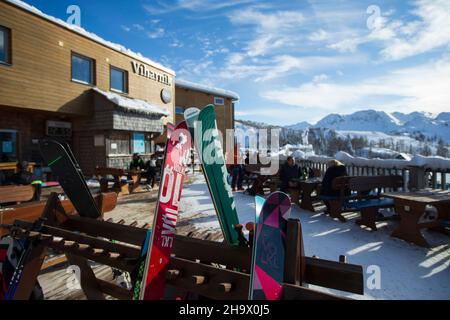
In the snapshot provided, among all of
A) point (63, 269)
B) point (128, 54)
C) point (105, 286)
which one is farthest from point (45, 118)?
point (105, 286)

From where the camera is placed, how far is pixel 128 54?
14375mm

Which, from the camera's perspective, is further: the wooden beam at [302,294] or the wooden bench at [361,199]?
the wooden bench at [361,199]

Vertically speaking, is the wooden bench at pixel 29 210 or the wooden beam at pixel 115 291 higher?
the wooden bench at pixel 29 210

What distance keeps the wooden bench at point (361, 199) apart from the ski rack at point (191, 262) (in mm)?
4210

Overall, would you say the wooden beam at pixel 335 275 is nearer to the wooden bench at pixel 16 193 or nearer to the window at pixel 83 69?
the wooden bench at pixel 16 193

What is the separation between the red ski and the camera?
1415 millimetres

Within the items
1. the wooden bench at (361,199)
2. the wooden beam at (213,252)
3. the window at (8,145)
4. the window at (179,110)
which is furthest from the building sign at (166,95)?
the wooden beam at (213,252)

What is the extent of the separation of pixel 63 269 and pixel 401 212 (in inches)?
209

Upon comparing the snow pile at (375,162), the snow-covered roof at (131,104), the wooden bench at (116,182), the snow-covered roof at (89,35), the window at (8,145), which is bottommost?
the wooden bench at (116,182)

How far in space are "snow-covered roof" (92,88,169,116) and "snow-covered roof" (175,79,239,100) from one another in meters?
6.14

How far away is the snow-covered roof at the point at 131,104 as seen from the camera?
12.2 metres

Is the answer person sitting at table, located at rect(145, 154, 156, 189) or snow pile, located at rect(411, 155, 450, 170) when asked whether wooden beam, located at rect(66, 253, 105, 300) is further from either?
person sitting at table, located at rect(145, 154, 156, 189)

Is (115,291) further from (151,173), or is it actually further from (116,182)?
(151,173)
